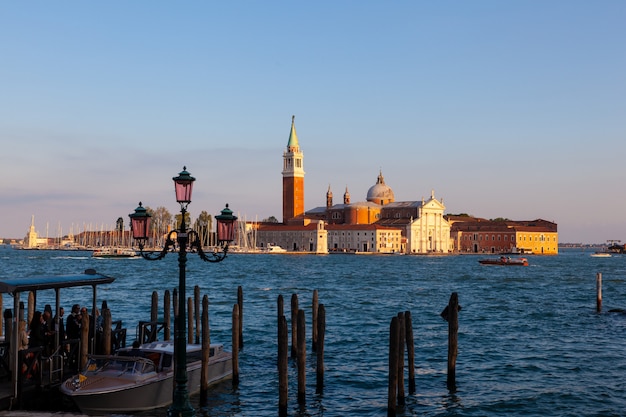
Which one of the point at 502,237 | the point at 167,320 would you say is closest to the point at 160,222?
the point at 502,237

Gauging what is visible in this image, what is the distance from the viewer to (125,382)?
499 inches

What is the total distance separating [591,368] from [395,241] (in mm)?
117246

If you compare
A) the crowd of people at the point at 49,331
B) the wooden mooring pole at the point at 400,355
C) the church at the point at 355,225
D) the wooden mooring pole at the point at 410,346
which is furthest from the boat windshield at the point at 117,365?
the church at the point at 355,225

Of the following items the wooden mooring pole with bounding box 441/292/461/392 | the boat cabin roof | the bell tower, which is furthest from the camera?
the bell tower

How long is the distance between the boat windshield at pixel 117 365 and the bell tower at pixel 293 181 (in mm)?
126745

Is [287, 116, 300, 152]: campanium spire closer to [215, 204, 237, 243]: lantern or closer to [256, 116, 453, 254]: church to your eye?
[256, 116, 453, 254]: church

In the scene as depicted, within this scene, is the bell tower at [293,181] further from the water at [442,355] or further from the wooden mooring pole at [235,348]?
the wooden mooring pole at [235,348]

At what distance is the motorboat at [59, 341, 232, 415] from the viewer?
1220 centimetres

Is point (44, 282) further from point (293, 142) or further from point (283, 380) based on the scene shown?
point (293, 142)

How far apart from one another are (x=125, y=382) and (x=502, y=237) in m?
136

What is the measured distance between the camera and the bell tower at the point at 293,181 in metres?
141

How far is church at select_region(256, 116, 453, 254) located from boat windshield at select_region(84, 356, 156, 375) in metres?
121

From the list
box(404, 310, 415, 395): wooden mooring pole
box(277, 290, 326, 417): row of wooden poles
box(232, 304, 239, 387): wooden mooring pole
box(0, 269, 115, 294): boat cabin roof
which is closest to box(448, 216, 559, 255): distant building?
box(404, 310, 415, 395): wooden mooring pole

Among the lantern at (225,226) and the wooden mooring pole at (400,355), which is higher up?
the lantern at (225,226)
